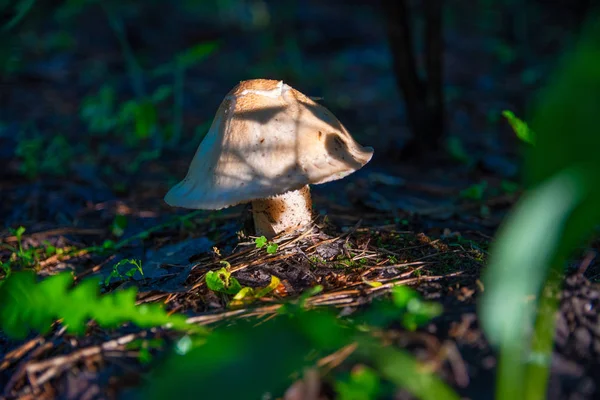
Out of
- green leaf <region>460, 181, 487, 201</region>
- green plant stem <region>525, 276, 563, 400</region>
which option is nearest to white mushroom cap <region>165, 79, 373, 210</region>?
green plant stem <region>525, 276, 563, 400</region>

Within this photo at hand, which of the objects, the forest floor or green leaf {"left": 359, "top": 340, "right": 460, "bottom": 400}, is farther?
the forest floor

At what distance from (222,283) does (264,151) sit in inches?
20.7

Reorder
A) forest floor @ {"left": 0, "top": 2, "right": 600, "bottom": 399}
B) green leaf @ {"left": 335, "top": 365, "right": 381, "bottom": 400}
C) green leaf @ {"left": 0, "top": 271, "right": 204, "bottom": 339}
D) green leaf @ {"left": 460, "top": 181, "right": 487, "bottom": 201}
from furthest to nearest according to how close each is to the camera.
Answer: green leaf @ {"left": 460, "top": 181, "right": 487, "bottom": 201}
forest floor @ {"left": 0, "top": 2, "right": 600, "bottom": 399}
green leaf @ {"left": 0, "top": 271, "right": 204, "bottom": 339}
green leaf @ {"left": 335, "top": 365, "right": 381, "bottom": 400}

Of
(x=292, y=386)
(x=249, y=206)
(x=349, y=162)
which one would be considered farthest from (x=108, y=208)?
(x=292, y=386)

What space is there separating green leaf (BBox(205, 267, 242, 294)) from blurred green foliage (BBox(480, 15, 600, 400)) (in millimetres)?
1091

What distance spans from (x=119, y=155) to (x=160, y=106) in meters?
1.74

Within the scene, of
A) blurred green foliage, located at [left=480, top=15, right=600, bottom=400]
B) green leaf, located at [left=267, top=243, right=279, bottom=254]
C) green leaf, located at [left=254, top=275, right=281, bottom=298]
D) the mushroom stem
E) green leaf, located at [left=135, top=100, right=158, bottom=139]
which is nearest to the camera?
blurred green foliage, located at [left=480, top=15, right=600, bottom=400]

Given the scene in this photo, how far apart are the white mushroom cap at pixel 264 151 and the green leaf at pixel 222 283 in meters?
0.25

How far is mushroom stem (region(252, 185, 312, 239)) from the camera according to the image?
2.61 m

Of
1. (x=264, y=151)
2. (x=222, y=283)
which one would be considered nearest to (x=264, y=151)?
(x=264, y=151)

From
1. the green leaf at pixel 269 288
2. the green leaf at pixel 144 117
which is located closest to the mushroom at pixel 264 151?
the green leaf at pixel 269 288

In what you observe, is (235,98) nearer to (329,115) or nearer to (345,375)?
(329,115)

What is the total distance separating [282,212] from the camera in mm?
2623

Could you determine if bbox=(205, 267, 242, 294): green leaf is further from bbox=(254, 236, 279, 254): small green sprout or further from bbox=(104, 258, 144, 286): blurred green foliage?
bbox=(104, 258, 144, 286): blurred green foliage
